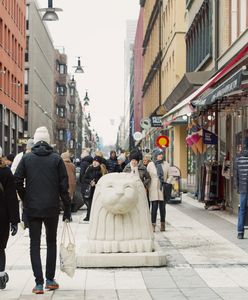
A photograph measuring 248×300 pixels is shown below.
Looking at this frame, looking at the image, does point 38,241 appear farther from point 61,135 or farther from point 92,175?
point 61,135

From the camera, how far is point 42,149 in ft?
27.7

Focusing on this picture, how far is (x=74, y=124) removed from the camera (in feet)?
488

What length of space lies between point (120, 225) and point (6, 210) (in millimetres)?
2494

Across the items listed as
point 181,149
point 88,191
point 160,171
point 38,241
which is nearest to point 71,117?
point 181,149

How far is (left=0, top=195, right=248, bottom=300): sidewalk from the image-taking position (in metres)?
8.15

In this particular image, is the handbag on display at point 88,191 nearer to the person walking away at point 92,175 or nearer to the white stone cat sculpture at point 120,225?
the person walking away at point 92,175

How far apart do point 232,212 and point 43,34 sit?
7282 centimetres

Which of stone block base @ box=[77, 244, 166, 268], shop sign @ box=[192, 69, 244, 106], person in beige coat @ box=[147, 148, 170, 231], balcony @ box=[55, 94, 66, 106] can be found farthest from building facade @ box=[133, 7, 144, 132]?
stone block base @ box=[77, 244, 166, 268]

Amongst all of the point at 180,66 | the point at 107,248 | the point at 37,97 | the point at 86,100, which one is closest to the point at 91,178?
the point at 107,248

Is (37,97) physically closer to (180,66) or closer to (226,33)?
(180,66)

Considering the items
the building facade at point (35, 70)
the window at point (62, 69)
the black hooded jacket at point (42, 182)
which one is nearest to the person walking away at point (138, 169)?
the black hooded jacket at point (42, 182)

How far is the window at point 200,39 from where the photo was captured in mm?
27483

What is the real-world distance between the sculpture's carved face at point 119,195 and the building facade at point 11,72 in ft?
138

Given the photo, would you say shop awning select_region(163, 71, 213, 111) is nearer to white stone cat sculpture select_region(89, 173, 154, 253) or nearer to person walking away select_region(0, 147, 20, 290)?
white stone cat sculpture select_region(89, 173, 154, 253)
